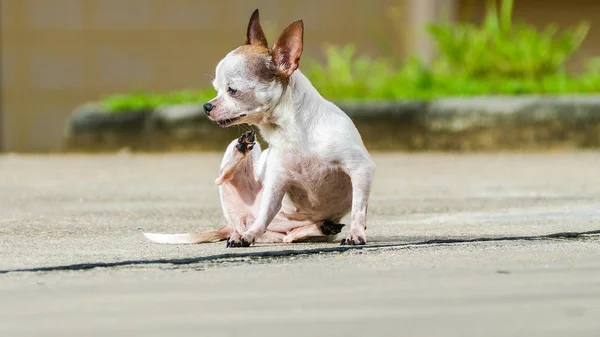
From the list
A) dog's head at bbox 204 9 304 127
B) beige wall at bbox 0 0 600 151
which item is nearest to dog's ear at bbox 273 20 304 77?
dog's head at bbox 204 9 304 127

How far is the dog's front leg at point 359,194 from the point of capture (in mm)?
4609

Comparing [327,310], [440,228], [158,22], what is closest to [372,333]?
[327,310]

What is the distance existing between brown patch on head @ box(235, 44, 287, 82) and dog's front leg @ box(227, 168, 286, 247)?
0.38 metres

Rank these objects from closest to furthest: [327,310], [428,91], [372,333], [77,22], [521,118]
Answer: [372,333] < [327,310] < [521,118] < [428,91] < [77,22]

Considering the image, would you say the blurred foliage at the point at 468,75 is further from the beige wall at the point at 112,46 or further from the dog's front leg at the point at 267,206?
the dog's front leg at the point at 267,206

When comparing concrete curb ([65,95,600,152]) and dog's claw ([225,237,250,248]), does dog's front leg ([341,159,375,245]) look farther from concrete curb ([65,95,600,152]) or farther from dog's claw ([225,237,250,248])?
concrete curb ([65,95,600,152])

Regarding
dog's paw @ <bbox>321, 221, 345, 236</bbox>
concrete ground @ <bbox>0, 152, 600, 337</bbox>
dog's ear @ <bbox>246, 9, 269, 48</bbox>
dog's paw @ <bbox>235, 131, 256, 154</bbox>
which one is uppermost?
dog's ear @ <bbox>246, 9, 269, 48</bbox>

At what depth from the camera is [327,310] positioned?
10.9 ft

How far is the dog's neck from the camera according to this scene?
4.69 m

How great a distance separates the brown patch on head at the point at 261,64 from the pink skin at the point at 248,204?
1.25ft

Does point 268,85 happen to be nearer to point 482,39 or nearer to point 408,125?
point 408,125

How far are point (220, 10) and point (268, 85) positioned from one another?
10.5m

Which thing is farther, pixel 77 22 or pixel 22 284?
pixel 77 22

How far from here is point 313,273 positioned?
397 cm
